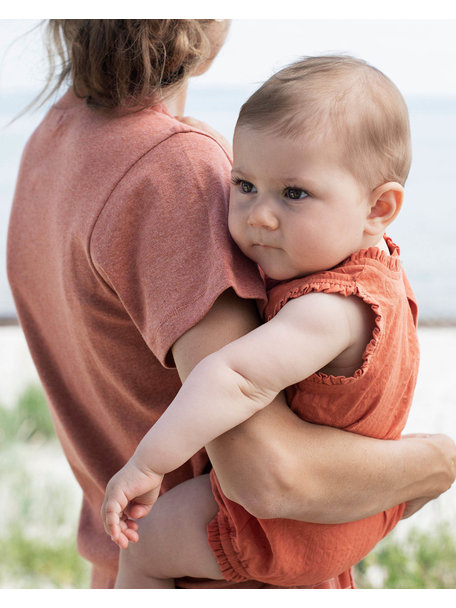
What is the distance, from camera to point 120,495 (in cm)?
98

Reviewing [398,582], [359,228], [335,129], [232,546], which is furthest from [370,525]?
[398,582]

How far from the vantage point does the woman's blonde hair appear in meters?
1.09

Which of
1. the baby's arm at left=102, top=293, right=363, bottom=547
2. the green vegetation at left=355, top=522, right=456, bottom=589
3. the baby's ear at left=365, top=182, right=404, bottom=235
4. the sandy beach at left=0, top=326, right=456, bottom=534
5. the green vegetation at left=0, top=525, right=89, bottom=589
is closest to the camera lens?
the baby's arm at left=102, top=293, right=363, bottom=547

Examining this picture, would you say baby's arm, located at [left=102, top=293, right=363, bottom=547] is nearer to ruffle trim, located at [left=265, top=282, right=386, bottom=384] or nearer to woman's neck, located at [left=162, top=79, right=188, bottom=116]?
ruffle trim, located at [left=265, top=282, right=386, bottom=384]

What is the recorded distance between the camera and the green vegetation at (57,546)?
292 cm

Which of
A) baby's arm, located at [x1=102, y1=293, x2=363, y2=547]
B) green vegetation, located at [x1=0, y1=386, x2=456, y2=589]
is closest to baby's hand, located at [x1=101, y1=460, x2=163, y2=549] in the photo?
baby's arm, located at [x1=102, y1=293, x2=363, y2=547]

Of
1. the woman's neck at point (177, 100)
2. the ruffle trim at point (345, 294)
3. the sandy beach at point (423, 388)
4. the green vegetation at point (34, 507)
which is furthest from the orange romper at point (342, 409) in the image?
the sandy beach at point (423, 388)

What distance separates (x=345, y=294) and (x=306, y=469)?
0.24 meters

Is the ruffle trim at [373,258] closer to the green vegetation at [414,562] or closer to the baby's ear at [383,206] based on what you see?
the baby's ear at [383,206]

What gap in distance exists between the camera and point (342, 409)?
104 cm

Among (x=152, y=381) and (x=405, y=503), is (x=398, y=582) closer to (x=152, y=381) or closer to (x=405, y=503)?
(x=405, y=503)

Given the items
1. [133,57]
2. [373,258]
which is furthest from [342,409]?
[133,57]

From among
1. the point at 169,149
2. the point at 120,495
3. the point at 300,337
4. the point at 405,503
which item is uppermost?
the point at 169,149

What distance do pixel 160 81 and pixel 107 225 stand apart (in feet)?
0.81
